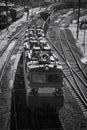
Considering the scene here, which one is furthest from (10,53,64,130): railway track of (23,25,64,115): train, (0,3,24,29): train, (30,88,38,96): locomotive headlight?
(0,3,24,29): train

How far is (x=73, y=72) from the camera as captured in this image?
3039cm

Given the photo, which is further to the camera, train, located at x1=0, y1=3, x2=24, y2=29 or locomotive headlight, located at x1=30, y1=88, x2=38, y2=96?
train, located at x1=0, y1=3, x2=24, y2=29

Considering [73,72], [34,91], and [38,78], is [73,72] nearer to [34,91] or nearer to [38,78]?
[38,78]

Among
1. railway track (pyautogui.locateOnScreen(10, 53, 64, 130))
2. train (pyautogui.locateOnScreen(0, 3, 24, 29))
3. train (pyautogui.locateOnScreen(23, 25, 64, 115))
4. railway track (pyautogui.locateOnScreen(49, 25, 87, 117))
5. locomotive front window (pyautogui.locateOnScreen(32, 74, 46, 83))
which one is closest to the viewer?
railway track (pyautogui.locateOnScreen(10, 53, 64, 130))

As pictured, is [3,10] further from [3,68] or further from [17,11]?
[3,68]

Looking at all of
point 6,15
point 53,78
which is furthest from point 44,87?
point 6,15

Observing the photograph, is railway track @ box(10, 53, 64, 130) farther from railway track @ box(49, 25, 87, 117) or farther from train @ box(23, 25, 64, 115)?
railway track @ box(49, 25, 87, 117)

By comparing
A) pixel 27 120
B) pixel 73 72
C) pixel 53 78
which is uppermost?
pixel 53 78

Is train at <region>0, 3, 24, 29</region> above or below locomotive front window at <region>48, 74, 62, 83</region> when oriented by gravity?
below

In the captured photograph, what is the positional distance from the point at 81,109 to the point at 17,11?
5450 cm

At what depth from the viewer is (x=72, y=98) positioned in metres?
23.3

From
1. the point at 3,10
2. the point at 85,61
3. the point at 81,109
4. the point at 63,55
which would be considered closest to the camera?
the point at 81,109

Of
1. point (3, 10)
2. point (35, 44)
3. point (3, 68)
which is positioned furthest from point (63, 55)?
point (3, 10)

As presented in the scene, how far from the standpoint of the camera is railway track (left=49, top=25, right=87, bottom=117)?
2358cm
